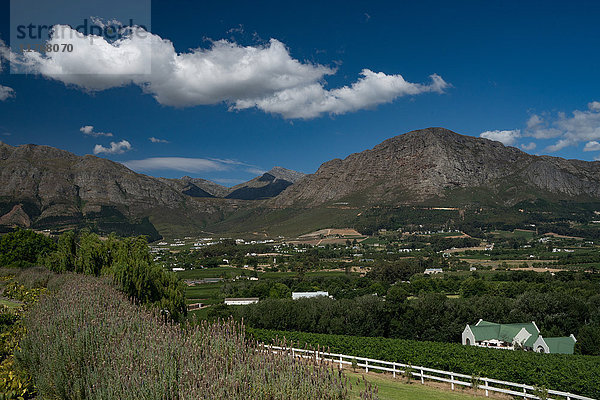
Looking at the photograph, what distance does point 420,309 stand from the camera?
37.8 metres

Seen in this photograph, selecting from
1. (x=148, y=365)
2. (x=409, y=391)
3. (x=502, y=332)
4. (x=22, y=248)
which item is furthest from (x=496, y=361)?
(x=22, y=248)

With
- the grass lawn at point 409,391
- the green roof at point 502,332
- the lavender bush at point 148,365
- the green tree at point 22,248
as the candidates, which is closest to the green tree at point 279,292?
the green roof at point 502,332

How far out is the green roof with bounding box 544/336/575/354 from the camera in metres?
31.9

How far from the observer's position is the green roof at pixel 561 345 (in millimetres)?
31914

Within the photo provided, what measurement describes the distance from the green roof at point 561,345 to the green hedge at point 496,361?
15.9m

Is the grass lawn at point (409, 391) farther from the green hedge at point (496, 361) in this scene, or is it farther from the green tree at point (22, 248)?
the green tree at point (22, 248)

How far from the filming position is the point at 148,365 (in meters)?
5.64

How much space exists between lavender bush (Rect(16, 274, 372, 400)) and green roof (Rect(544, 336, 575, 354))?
114 feet

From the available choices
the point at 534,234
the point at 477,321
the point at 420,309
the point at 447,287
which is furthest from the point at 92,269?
the point at 534,234

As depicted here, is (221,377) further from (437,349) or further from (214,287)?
(214,287)

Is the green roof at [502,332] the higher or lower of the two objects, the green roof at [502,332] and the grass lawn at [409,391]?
the lower

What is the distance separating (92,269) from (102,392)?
70.8 ft

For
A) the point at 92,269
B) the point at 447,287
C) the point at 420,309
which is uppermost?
the point at 92,269

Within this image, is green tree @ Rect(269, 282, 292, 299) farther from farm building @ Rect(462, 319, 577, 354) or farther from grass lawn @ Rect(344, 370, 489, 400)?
grass lawn @ Rect(344, 370, 489, 400)
